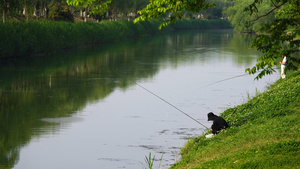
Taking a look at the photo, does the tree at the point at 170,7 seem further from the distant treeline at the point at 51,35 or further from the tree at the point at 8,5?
the tree at the point at 8,5

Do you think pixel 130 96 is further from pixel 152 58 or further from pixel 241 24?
pixel 241 24

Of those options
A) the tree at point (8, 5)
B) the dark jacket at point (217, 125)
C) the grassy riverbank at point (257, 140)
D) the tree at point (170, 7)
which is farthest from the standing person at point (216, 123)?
the tree at point (8, 5)

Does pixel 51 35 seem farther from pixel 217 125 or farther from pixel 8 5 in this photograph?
pixel 217 125

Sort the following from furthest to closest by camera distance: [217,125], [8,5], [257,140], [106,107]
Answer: [8,5], [106,107], [217,125], [257,140]

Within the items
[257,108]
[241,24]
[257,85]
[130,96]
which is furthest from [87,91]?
[241,24]

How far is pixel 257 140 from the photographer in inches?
497

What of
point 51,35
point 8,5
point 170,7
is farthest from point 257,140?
point 51,35

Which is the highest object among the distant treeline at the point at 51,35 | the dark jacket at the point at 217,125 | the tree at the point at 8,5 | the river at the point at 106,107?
the tree at the point at 8,5

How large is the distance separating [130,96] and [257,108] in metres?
10.1

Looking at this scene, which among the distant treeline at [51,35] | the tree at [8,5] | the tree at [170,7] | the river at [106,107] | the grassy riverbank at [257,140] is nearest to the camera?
the grassy riverbank at [257,140]

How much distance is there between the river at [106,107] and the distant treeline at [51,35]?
219 cm

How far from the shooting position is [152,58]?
48.3m

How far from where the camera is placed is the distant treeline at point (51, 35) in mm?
42281

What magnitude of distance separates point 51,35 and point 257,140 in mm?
39808
